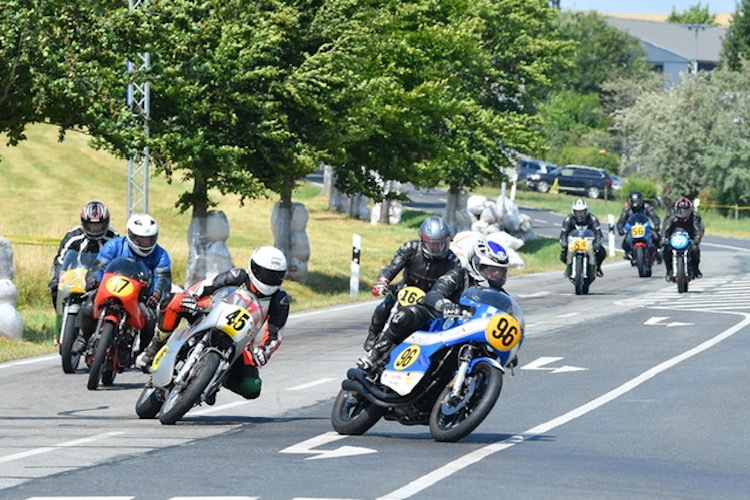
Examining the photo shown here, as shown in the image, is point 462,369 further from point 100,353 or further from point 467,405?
point 100,353

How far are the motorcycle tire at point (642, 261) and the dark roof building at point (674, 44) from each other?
117467 millimetres

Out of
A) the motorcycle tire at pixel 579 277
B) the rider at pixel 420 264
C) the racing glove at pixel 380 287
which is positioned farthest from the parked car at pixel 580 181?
the racing glove at pixel 380 287

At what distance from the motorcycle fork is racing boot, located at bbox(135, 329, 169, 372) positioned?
298 cm

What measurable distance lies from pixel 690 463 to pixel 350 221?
4921cm

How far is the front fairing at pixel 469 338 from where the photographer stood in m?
11.7

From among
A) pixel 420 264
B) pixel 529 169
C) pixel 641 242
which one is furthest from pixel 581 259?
pixel 529 169

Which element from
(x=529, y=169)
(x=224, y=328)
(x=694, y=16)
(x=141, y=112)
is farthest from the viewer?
(x=694, y=16)

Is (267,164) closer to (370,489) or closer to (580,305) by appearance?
(580,305)

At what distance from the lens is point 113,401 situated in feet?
48.9

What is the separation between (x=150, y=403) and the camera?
13.3 metres

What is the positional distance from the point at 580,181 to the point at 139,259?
239 ft

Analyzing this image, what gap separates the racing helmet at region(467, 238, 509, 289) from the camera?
479 inches

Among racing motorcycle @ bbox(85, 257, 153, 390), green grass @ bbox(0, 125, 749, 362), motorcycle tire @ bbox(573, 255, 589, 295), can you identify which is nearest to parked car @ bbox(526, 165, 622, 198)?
green grass @ bbox(0, 125, 749, 362)

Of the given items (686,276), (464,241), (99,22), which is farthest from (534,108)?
(99,22)
